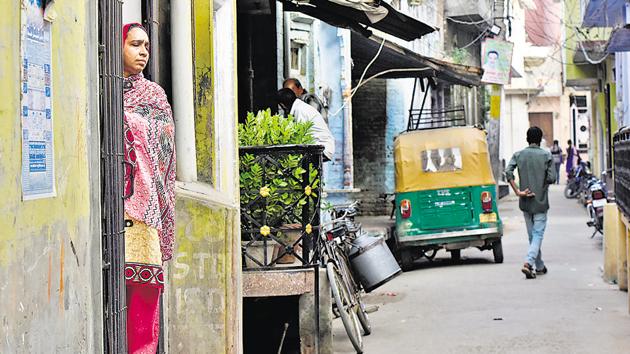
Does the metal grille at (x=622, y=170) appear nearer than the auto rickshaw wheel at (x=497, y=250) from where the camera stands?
Yes

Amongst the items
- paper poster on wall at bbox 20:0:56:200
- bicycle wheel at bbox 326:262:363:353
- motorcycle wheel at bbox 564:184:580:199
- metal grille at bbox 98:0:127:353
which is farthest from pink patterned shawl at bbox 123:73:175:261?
motorcycle wheel at bbox 564:184:580:199

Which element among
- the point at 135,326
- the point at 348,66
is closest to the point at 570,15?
the point at 348,66

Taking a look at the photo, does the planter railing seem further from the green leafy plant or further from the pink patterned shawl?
the pink patterned shawl

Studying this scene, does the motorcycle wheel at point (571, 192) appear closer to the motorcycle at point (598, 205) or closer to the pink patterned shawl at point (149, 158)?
the motorcycle at point (598, 205)

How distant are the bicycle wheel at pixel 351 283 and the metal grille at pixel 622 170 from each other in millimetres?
2713

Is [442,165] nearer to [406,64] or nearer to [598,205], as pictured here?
[406,64]

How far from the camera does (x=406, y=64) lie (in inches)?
685

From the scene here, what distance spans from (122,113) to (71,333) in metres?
1.05

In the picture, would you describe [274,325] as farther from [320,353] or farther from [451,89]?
[451,89]

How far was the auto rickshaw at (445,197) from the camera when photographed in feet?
50.5

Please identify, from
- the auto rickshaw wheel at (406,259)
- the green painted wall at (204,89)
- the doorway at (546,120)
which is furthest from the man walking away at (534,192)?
the doorway at (546,120)

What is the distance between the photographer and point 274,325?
29.0ft

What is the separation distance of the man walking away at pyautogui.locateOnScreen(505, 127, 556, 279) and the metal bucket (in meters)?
4.27

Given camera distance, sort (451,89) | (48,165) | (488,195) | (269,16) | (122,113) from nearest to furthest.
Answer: (48,165)
(122,113)
(269,16)
(488,195)
(451,89)
